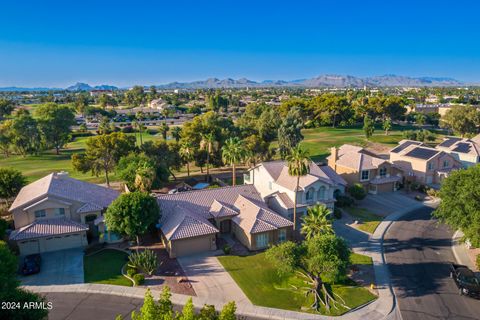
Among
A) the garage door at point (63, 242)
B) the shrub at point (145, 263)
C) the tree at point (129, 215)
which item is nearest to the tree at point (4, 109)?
the garage door at point (63, 242)

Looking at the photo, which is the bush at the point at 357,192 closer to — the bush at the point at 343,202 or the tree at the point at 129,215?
the bush at the point at 343,202

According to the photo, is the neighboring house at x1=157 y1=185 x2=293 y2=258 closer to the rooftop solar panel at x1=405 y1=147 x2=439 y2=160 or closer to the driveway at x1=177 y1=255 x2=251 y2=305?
the driveway at x1=177 y1=255 x2=251 y2=305

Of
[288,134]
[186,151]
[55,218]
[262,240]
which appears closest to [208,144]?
[186,151]

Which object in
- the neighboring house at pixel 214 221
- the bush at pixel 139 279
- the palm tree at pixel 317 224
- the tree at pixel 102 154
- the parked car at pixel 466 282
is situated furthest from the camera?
the tree at pixel 102 154

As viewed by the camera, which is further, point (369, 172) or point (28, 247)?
point (369, 172)

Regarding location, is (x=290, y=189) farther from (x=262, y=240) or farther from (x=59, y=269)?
(x=59, y=269)

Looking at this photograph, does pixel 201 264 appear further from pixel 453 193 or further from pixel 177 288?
pixel 453 193
